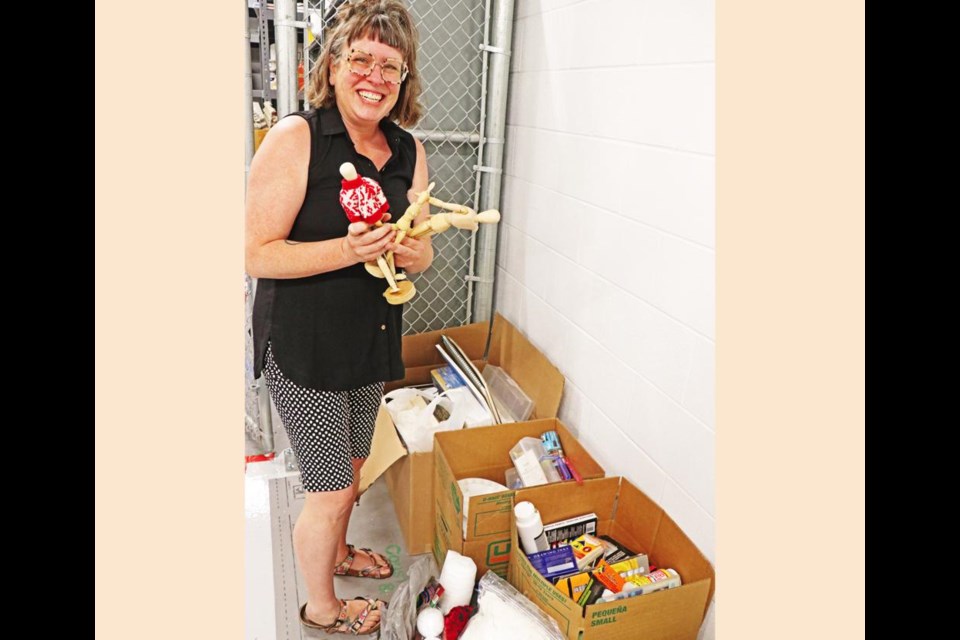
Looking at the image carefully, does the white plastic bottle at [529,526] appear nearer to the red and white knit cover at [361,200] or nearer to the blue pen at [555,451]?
the blue pen at [555,451]

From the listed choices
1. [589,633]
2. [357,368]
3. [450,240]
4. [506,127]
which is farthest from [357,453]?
[506,127]

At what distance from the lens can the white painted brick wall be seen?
1452 mm

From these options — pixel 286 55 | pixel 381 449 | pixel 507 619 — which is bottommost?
pixel 507 619

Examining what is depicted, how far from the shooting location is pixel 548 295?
7.25 feet

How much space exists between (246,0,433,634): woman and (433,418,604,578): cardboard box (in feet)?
0.96

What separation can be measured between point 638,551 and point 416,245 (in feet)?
3.23

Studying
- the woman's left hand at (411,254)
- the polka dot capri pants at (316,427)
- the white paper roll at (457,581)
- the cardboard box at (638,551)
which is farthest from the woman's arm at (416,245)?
the white paper roll at (457,581)

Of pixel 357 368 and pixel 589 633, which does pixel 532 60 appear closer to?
pixel 357 368

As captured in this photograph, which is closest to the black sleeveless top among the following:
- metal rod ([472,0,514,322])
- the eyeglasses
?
the eyeglasses

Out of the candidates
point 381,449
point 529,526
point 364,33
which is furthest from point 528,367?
point 364,33

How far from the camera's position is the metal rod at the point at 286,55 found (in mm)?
2037

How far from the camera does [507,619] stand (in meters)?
1.54

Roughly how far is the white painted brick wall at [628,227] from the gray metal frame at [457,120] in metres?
0.11

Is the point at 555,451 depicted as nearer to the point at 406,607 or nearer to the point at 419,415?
the point at 419,415
